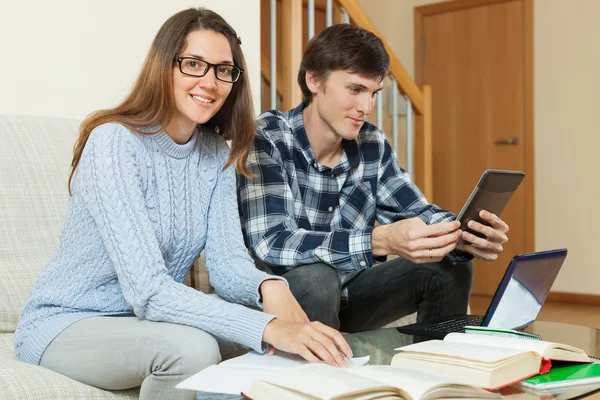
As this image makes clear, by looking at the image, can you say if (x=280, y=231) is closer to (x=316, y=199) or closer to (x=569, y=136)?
(x=316, y=199)

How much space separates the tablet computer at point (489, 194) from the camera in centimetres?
154

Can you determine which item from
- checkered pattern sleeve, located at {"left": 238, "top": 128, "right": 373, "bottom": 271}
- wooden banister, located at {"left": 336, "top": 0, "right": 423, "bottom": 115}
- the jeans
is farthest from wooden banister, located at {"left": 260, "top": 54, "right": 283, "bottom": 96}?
the jeans

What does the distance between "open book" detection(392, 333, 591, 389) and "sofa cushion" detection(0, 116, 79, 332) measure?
890mm

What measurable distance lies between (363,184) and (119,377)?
97cm

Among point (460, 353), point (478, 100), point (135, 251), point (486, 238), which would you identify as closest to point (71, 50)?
point (135, 251)

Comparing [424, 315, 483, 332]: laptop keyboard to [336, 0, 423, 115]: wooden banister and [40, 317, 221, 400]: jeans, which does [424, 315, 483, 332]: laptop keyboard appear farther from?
[336, 0, 423, 115]: wooden banister

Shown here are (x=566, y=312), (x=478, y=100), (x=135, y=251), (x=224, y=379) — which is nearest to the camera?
(x=224, y=379)

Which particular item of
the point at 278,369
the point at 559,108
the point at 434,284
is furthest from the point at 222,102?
the point at 559,108

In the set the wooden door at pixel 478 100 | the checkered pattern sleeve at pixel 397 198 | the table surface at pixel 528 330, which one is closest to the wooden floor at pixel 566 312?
the wooden door at pixel 478 100

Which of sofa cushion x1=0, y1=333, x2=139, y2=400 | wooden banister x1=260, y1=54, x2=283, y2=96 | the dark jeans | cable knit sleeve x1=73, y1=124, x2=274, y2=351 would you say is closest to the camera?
sofa cushion x1=0, y1=333, x2=139, y2=400

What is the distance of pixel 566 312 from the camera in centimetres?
399

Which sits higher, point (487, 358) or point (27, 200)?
point (27, 200)

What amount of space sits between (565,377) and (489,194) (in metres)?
0.57

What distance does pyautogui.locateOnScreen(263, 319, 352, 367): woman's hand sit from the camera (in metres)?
1.11
